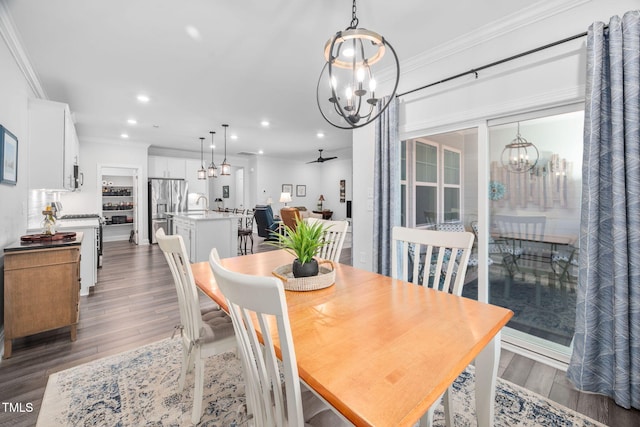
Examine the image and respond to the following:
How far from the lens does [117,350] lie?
2326mm

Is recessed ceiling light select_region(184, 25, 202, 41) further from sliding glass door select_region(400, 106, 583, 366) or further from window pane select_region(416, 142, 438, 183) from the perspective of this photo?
sliding glass door select_region(400, 106, 583, 366)

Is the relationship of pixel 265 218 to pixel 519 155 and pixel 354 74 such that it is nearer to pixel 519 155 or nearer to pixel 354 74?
pixel 519 155

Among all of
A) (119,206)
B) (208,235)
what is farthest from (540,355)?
(119,206)

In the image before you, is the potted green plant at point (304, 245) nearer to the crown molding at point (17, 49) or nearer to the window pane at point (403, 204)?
the window pane at point (403, 204)

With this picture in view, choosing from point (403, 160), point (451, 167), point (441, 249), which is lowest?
point (441, 249)

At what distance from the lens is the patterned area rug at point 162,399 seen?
160 cm

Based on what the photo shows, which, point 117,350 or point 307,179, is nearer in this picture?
point 117,350

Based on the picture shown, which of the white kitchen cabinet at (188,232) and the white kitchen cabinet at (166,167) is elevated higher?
the white kitchen cabinet at (166,167)

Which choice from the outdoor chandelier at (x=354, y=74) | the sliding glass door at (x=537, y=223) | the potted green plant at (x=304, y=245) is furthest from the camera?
the sliding glass door at (x=537, y=223)

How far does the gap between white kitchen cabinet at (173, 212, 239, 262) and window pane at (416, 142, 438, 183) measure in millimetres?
3385

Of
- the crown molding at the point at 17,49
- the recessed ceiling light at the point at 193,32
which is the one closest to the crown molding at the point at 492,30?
the recessed ceiling light at the point at 193,32

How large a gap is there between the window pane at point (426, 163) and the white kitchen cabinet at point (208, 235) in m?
3.38

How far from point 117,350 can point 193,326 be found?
52.3 inches

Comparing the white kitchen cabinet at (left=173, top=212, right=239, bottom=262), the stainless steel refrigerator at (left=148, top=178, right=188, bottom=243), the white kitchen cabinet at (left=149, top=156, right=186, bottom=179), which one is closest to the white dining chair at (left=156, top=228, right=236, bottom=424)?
the white kitchen cabinet at (left=173, top=212, right=239, bottom=262)
